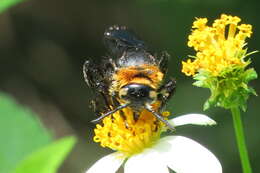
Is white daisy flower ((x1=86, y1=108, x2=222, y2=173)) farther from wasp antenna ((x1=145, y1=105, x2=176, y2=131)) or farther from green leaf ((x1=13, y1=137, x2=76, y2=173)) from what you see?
green leaf ((x1=13, y1=137, x2=76, y2=173))

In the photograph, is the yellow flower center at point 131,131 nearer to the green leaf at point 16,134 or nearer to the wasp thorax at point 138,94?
the wasp thorax at point 138,94

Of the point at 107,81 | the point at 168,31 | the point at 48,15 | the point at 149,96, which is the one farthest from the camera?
the point at 48,15

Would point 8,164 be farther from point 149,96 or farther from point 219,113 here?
point 219,113

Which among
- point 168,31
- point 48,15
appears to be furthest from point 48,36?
point 168,31

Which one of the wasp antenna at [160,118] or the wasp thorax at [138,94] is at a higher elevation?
the wasp thorax at [138,94]

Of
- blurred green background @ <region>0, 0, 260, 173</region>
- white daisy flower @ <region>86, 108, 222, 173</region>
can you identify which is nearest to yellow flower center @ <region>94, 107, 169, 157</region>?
white daisy flower @ <region>86, 108, 222, 173</region>

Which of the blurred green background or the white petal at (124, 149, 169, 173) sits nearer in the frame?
the white petal at (124, 149, 169, 173)

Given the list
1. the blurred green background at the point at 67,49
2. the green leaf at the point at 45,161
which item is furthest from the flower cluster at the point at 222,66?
the blurred green background at the point at 67,49
